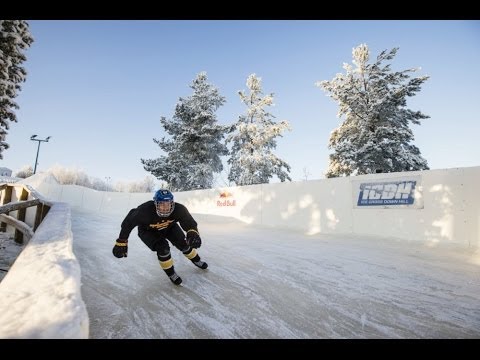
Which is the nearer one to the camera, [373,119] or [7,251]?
[7,251]

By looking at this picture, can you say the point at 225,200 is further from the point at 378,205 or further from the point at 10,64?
the point at 10,64

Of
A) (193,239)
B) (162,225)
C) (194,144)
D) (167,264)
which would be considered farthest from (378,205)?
(194,144)

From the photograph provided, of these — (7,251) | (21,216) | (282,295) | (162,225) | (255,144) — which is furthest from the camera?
(255,144)

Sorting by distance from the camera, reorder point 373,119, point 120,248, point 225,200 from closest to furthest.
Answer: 1. point 120,248
2. point 225,200
3. point 373,119

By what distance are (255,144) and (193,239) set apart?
65.9ft

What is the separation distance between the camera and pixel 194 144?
27.3 metres

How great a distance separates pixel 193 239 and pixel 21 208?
4.74 meters

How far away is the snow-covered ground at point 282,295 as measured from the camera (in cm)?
279

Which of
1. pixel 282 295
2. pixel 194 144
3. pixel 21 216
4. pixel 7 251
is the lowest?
pixel 7 251

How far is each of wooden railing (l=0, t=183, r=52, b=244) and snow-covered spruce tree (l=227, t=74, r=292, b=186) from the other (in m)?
15.3

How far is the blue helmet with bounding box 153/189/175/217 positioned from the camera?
14.9 feet

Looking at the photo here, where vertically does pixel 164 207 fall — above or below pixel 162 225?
above

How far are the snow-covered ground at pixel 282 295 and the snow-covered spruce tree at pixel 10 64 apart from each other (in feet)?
32.9
